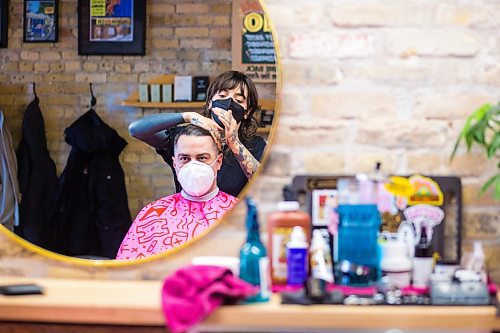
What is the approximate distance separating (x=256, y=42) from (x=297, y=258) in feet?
2.01

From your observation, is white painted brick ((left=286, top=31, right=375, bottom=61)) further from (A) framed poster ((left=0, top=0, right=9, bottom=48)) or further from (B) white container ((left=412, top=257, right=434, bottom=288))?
(A) framed poster ((left=0, top=0, right=9, bottom=48))

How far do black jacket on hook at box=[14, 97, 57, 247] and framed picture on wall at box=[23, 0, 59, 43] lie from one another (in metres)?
0.18

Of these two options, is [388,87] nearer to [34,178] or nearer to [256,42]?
[256,42]

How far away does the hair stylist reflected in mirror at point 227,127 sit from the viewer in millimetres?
1930

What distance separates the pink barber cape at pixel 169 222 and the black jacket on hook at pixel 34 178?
0.26 meters

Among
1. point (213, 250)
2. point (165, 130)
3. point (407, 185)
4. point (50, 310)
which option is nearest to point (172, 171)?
point (165, 130)

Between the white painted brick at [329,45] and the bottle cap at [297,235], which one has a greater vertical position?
the white painted brick at [329,45]

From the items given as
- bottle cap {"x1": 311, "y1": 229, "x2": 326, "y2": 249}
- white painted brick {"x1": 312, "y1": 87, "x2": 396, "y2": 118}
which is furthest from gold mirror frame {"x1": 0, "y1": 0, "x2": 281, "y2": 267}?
bottle cap {"x1": 311, "y1": 229, "x2": 326, "y2": 249}

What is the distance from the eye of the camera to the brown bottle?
180cm

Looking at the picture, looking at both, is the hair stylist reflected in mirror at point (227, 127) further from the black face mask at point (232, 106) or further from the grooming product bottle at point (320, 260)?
the grooming product bottle at point (320, 260)

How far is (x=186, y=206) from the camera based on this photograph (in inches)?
77.4

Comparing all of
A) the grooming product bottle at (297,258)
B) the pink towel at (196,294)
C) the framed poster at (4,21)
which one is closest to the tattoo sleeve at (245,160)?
the grooming product bottle at (297,258)

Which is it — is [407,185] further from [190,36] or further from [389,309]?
[190,36]

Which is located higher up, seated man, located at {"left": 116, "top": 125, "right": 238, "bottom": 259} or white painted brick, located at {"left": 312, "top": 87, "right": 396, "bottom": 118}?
white painted brick, located at {"left": 312, "top": 87, "right": 396, "bottom": 118}
